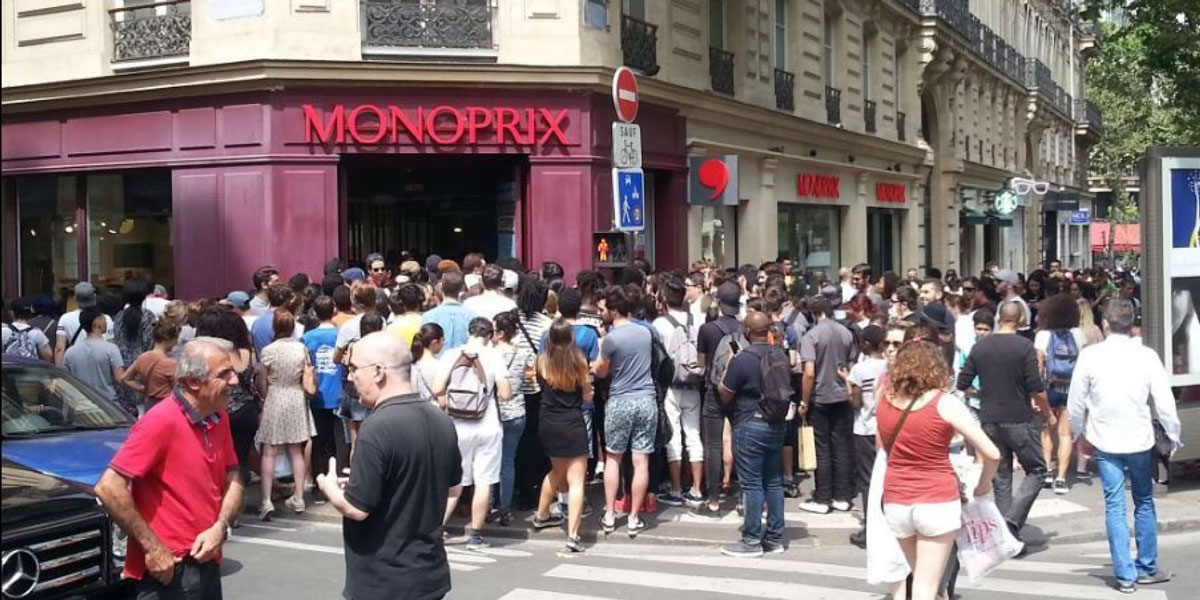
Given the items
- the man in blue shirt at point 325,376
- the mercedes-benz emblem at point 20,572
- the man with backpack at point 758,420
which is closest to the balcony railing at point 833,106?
the man in blue shirt at point 325,376

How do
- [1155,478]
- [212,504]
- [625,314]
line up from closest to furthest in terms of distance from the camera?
[212,504], [625,314], [1155,478]

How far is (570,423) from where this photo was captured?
9.77 m

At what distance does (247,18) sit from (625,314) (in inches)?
369

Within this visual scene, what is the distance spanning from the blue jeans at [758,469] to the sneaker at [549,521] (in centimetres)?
169

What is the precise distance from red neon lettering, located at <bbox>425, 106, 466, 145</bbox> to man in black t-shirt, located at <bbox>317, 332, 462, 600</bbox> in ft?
41.7

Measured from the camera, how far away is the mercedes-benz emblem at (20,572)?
235 inches

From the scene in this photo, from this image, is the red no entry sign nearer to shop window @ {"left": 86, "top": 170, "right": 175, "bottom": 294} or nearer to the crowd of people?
the crowd of people

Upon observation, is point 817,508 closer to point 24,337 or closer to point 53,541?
point 53,541

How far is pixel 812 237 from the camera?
28.4 m

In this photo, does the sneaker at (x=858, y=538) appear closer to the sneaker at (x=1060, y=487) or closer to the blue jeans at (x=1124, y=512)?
the blue jeans at (x=1124, y=512)

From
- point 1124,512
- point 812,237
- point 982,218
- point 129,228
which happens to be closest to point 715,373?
point 1124,512

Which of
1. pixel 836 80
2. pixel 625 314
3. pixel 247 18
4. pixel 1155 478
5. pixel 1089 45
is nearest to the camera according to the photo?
pixel 625 314

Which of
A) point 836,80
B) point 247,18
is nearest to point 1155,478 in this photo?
point 247,18

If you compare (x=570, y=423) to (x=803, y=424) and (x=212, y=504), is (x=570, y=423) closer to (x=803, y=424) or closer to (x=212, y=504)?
(x=803, y=424)
